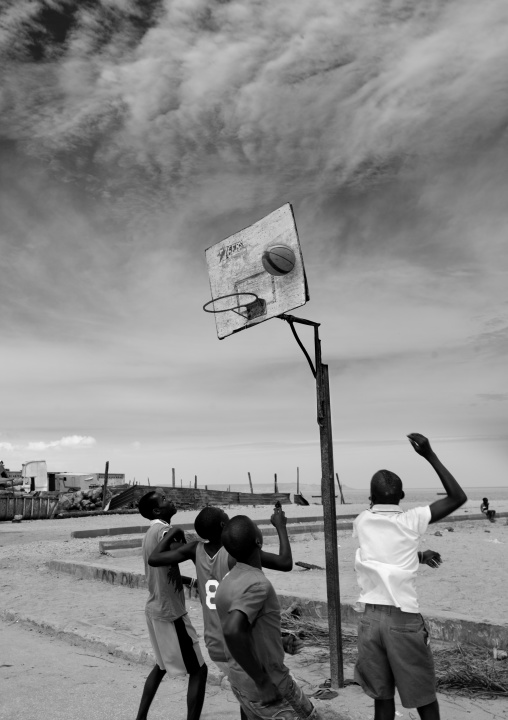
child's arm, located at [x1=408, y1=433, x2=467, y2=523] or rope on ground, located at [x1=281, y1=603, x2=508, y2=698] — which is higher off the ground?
child's arm, located at [x1=408, y1=433, x2=467, y2=523]

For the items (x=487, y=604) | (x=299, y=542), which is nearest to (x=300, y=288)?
(x=487, y=604)

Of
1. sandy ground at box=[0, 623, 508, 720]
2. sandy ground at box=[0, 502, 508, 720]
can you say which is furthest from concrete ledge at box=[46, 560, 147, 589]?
sandy ground at box=[0, 623, 508, 720]

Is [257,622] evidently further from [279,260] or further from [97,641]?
[97,641]

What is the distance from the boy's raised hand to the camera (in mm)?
3695

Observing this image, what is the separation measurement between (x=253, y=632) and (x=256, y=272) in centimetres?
356

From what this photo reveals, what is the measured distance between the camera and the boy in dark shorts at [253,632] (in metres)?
2.99

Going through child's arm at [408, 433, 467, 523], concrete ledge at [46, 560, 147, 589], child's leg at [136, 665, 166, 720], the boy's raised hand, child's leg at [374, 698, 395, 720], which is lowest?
concrete ledge at [46, 560, 147, 589]

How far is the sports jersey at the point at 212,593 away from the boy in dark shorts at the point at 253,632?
0.43 metres

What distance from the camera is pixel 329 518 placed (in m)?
5.36

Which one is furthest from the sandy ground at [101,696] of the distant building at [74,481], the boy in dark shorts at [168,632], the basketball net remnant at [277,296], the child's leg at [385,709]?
the distant building at [74,481]

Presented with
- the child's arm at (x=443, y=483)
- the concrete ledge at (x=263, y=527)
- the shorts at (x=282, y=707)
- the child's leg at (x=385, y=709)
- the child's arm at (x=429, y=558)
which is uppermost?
the child's arm at (x=443, y=483)

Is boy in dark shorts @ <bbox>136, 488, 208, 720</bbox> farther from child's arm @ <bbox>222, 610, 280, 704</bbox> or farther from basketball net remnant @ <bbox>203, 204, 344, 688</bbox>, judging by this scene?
basketball net remnant @ <bbox>203, 204, 344, 688</bbox>

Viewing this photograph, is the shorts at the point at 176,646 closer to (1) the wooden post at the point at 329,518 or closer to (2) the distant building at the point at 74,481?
(1) the wooden post at the point at 329,518

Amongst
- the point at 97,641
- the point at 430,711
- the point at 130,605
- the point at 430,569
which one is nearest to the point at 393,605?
the point at 430,711
